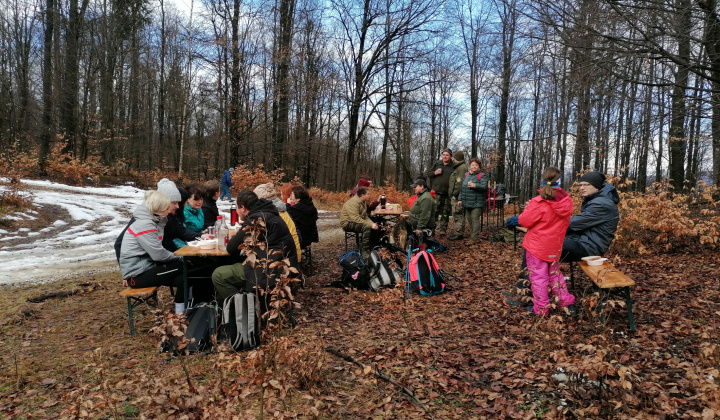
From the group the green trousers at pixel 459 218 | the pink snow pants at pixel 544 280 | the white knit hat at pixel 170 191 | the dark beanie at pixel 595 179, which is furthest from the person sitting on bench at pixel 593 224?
the green trousers at pixel 459 218

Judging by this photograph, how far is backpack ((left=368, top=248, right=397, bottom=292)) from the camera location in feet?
19.7

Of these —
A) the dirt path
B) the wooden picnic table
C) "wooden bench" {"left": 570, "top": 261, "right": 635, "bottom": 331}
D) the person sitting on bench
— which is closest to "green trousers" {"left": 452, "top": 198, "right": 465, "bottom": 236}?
the dirt path

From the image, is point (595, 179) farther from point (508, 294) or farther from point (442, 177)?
point (442, 177)

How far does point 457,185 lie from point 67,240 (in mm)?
8966

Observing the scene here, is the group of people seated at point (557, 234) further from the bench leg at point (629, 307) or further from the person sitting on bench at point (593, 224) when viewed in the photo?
the bench leg at point (629, 307)

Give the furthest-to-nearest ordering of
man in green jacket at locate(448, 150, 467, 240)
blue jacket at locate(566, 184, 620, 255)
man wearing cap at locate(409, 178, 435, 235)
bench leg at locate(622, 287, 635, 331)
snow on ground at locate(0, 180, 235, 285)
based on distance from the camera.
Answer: man in green jacket at locate(448, 150, 467, 240) → man wearing cap at locate(409, 178, 435, 235) → snow on ground at locate(0, 180, 235, 285) → blue jacket at locate(566, 184, 620, 255) → bench leg at locate(622, 287, 635, 331)

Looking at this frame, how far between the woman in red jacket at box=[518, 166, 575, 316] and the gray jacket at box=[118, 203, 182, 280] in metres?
3.98

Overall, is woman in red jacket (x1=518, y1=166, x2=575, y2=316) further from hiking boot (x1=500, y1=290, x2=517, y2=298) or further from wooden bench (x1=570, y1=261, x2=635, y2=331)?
hiking boot (x1=500, y1=290, x2=517, y2=298)

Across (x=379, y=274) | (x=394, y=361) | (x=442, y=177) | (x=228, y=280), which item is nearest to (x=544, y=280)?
(x=394, y=361)

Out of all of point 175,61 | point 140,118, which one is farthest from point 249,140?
point 140,118

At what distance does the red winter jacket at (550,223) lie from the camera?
4.34 metres

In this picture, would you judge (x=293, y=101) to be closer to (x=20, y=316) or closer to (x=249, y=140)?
(x=249, y=140)

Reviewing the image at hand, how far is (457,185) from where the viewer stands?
9.16 metres

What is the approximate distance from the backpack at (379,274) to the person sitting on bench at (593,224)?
189cm
